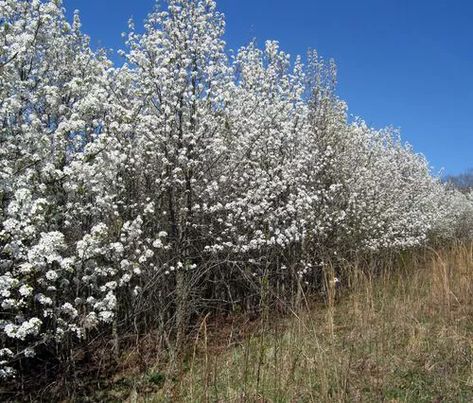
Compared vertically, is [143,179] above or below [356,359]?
above

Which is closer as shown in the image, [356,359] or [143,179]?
[356,359]

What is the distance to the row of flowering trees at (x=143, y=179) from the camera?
6320mm

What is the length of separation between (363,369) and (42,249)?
11.8 ft

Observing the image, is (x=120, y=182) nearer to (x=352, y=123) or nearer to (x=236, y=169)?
(x=236, y=169)

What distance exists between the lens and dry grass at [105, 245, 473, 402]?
4125 mm

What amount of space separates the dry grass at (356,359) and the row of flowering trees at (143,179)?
67 centimetres

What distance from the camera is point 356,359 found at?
5.37m

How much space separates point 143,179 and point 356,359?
17.9 ft

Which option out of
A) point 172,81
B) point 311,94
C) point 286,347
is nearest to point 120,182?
point 172,81

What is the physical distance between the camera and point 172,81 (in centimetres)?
862

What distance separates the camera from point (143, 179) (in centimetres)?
948

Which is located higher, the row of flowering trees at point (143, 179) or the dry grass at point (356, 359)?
the row of flowering trees at point (143, 179)

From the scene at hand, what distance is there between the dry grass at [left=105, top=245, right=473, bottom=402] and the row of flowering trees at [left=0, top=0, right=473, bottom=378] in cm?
67

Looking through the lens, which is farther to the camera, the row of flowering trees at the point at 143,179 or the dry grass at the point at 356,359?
the row of flowering trees at the point at 143,179
